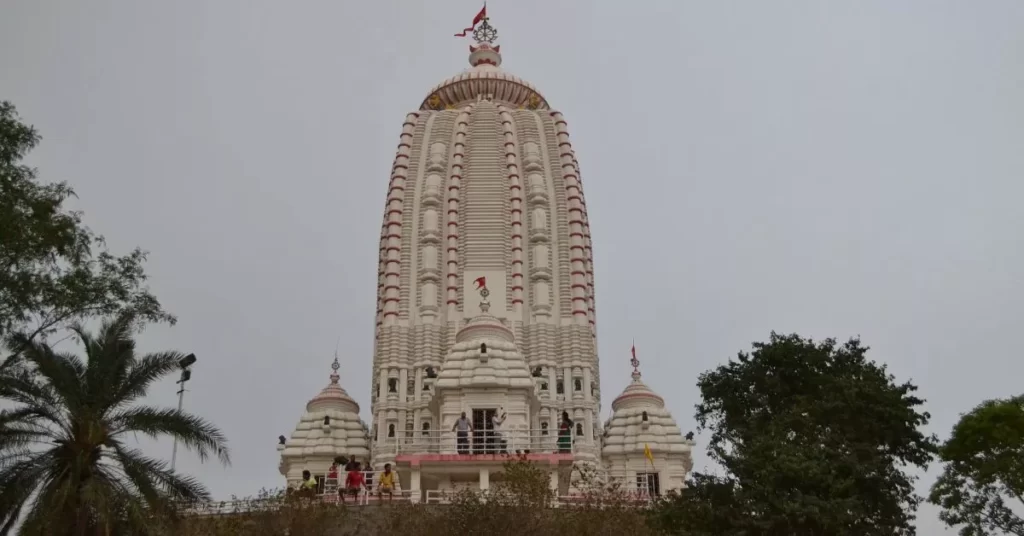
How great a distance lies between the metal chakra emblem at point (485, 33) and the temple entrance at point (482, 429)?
28135 millimetres

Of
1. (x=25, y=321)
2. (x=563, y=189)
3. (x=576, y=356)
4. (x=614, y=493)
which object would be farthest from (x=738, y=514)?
(x=563, y=189)

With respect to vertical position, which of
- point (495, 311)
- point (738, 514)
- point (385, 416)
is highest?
point (495, 311)

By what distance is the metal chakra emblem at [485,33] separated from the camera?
189 feet

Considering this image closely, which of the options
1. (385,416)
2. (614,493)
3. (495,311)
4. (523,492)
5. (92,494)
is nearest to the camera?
(92,494)

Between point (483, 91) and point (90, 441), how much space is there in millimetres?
38179

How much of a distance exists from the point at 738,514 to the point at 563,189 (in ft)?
98.5

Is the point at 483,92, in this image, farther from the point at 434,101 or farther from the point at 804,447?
the point at 804,447

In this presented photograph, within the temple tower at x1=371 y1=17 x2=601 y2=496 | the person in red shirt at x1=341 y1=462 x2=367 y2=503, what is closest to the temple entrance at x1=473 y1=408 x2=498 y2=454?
the temple tower at x1=371 y1=17 x2=601 y2=496

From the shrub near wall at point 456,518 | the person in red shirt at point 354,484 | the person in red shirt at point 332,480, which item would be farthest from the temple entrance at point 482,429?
the shrub near wall at point 456,518

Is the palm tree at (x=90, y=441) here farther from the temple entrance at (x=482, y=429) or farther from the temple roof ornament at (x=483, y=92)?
the temple roof ornament at (x=483, y=92)

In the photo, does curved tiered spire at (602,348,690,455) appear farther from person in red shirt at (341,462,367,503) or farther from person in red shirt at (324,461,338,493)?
person in red shirt at (341,462,367,503)

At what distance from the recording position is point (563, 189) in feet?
159

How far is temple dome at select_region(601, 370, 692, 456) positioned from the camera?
40.0 meters

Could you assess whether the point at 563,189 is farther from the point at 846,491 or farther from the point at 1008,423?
the point at 846,491
